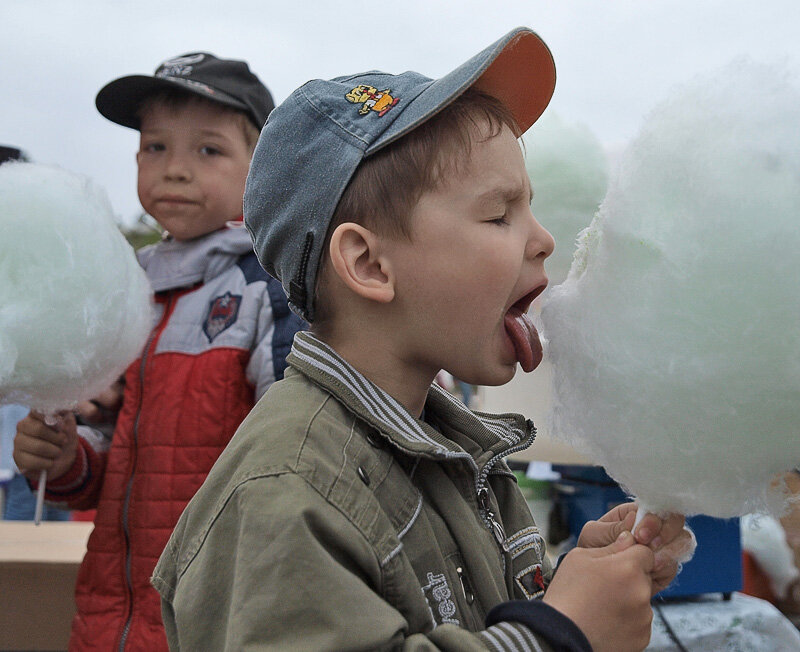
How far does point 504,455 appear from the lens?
3.35 ft

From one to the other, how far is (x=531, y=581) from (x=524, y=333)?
322 mm

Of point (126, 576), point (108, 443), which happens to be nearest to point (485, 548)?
point (126, 576)

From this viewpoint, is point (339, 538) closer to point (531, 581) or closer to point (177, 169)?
point (531, 581)

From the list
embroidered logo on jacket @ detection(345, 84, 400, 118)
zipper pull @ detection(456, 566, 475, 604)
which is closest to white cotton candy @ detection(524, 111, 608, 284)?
embroidered logo on jacket @ detection(345, 84, 400, 118)

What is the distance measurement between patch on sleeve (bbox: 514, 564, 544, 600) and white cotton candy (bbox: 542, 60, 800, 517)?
18 cm

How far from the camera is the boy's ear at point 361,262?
898 mm

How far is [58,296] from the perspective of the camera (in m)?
1.35

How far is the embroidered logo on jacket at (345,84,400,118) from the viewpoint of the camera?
93 cm

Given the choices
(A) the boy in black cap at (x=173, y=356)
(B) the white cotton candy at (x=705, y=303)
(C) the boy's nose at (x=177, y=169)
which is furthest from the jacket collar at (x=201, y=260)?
(B) the white cotton candy at (x=705, y=303)

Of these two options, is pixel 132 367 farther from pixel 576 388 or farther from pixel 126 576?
pixel 576 388

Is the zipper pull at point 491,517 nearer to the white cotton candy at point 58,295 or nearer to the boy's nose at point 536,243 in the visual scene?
the boy's nose at point 536,243

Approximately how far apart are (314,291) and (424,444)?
9.7 inches

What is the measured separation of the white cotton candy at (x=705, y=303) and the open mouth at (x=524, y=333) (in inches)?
2.5

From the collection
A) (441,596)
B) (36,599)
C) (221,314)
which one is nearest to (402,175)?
(441,596)
